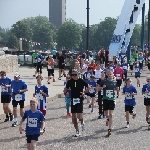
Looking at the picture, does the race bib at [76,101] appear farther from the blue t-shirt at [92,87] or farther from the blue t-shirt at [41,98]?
the blue t-shirt at [92,87]

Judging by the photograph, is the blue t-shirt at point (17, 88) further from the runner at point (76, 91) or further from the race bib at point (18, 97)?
the runner at point (76, 91)

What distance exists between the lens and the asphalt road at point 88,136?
10305 mm

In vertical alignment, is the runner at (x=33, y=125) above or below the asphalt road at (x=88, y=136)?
above

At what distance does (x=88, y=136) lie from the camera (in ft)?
38.0

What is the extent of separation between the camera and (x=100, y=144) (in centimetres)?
1053

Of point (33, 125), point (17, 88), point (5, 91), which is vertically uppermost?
point (17, 88)

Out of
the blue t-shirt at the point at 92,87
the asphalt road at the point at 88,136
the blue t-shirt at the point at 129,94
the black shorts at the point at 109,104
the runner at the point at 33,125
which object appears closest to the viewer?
the runner at the point at 33,125

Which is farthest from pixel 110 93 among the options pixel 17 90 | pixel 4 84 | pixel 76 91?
pixel 4 84

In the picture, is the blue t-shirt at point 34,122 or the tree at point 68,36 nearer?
the blue t-shirt at point 34,122

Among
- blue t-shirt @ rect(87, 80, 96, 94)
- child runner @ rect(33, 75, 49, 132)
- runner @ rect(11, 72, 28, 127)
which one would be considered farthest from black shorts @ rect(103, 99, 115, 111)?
blue t-shirt @ rect(87, 80, 96, 94)

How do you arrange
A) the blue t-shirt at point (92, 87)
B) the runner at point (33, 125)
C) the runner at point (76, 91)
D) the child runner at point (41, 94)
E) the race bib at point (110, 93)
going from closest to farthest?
the runner at point (33, 125) → the runner at point (76, 91) → the race bib at point (110, 93) → the child runner at point (41, 94) → the blue t-shirt at point (92, 87)

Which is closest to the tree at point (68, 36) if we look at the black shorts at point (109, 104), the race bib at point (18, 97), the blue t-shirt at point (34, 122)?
the race bib at point (18, 97)

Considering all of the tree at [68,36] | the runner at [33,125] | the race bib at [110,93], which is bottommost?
the runner at [33,125]

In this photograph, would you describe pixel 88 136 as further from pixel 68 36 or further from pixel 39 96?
pixel 68 36
